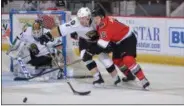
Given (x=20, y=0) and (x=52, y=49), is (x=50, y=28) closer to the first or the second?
(x=52, y=49)

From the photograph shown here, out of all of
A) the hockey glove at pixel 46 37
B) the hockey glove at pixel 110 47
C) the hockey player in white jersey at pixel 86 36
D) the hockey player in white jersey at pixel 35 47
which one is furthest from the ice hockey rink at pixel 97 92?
the hockey glove at pixel 46 37

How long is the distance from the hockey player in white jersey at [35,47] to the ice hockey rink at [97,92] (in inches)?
13.0

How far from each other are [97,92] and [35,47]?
1.58m

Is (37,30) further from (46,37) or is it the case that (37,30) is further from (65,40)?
(46,37)

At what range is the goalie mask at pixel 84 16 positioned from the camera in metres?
6.82

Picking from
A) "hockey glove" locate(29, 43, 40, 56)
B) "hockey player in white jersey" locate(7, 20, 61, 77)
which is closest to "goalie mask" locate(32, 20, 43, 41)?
"hockey player in white jersey" locate(7, 20, 61, 77)

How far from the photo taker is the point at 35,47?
25.6ft

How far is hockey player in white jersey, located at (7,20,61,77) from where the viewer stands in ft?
25.5

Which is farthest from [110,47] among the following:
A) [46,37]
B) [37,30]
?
[37,30]

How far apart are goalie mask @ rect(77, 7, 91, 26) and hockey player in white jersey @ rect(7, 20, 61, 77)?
1009 millimetres

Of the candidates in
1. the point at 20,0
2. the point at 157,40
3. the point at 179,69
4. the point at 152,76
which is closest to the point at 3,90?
the point at 152,76

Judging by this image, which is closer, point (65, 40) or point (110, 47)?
point (110, 47)

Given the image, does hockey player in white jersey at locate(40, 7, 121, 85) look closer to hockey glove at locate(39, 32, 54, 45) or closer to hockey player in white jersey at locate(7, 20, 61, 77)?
hockey glove at locate(39, 32, 54, 45)

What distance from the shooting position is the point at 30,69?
784cm
